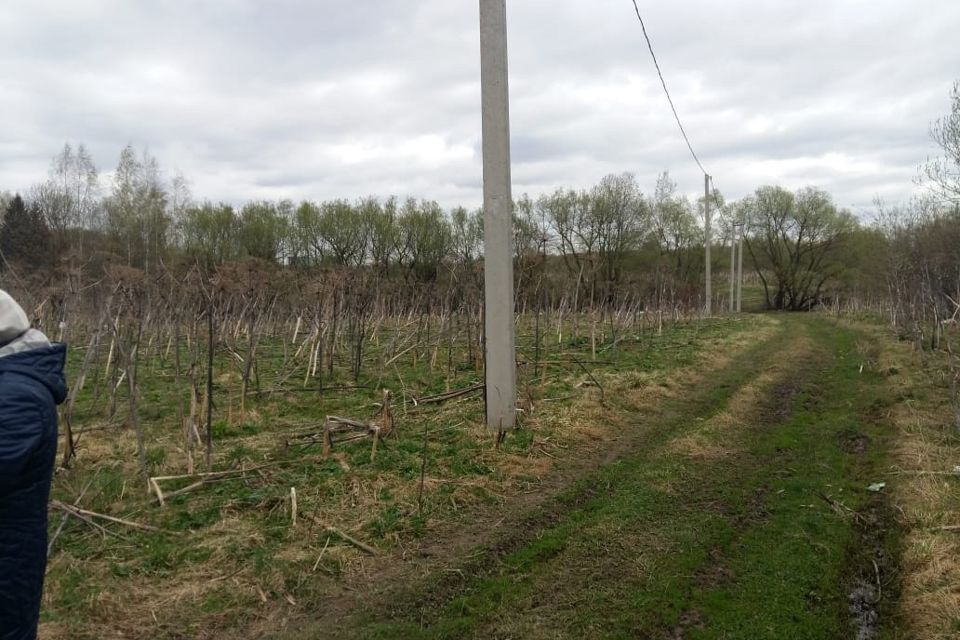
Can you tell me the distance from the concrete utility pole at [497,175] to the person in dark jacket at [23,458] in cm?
484

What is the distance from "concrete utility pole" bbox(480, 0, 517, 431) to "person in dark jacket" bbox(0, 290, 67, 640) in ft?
15.9

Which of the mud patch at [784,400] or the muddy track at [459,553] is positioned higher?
the mud patch at [784,400]

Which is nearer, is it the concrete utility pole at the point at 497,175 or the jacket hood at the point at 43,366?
the jacket hood at the point at 43,366

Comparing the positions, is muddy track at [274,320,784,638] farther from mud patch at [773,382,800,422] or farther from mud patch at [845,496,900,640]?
mud patch at [773,382,800,422]

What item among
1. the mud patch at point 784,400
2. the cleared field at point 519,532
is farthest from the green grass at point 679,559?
the mud patch at point 784,400

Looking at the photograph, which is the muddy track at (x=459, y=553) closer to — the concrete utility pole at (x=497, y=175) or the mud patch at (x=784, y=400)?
the concrete utility pole at (x=497, y=175)

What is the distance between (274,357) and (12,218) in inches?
1093

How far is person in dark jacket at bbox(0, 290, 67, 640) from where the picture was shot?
5.30 ft

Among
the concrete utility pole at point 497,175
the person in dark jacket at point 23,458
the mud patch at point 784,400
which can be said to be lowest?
the mud patch at point 784,400

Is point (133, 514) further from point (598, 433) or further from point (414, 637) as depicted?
point (598, 433)

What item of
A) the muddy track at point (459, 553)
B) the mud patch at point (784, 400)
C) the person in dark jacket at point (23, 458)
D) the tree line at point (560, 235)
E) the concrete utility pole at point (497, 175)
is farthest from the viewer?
the tree line at point (560, 235)

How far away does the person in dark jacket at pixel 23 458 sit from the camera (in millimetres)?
1616

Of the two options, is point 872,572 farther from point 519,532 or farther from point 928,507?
point 519,532

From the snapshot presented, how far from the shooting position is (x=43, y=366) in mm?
1744
